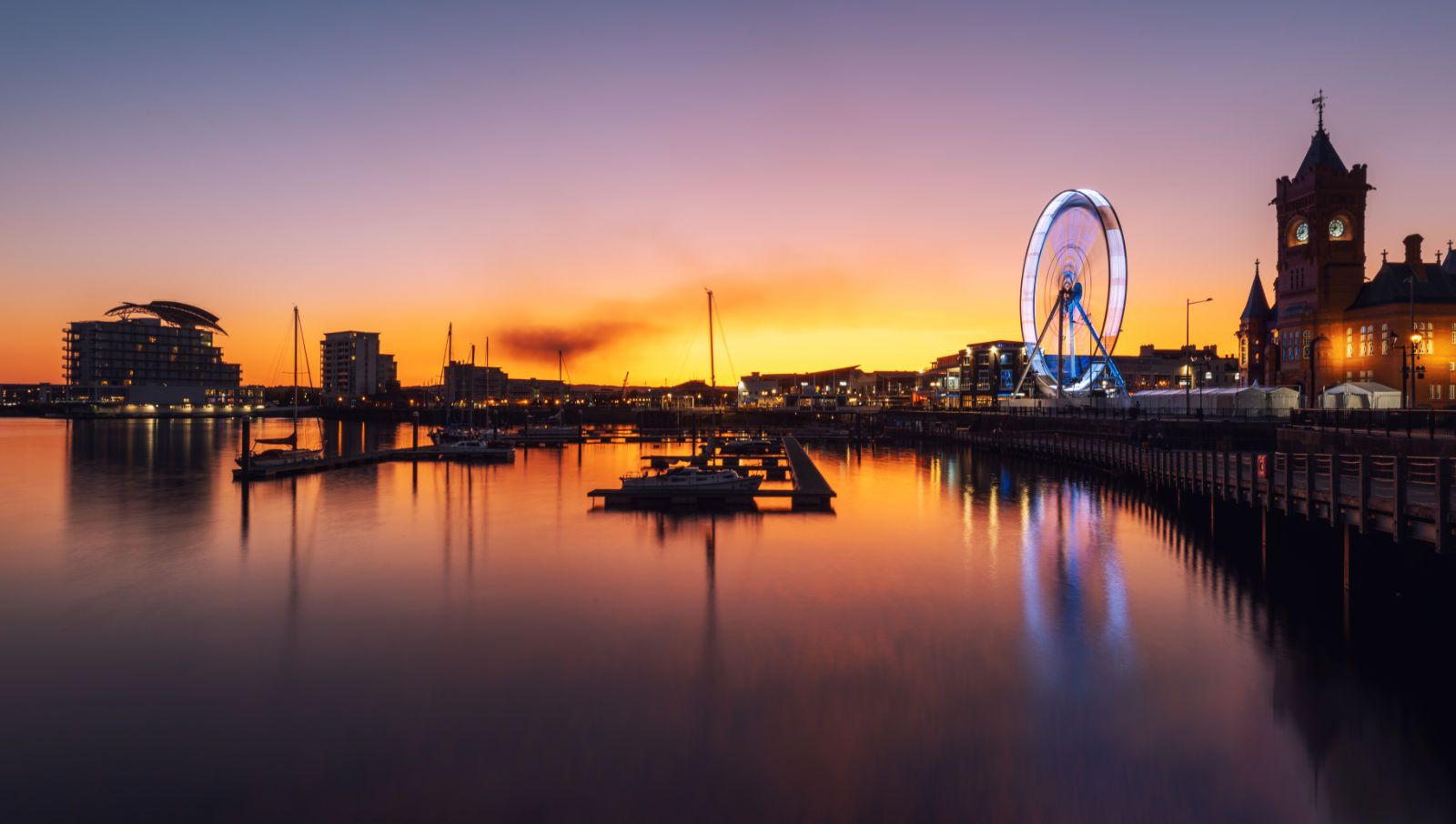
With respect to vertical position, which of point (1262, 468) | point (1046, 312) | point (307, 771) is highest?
point (1046, 312)

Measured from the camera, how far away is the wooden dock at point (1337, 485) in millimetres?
18297

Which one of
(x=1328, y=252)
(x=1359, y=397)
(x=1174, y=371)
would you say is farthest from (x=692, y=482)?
(x=1174, y=371)

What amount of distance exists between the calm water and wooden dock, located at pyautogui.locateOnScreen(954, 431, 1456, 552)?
2.83 m

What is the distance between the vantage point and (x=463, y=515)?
45156 mm

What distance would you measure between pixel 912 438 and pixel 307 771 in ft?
361

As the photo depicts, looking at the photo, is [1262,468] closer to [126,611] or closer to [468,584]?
[468,584]

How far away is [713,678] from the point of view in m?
19.4

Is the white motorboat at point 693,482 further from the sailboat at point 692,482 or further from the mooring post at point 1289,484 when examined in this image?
the mooring post at point 1289,484

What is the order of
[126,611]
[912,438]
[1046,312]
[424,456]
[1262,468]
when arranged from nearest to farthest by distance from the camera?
[126,611]
[1262,468]
[424,456]
[1046,312]
[912,438]

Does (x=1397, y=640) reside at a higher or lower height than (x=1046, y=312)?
lower

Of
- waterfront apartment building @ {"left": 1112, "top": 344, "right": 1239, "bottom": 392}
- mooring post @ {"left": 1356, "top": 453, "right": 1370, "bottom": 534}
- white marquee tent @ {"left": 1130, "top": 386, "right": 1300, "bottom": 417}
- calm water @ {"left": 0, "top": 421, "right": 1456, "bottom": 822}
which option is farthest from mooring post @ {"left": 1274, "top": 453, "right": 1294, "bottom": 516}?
waterfront apartment building @ {"left": 1112, "top": 344, "right": 1239, "bottom": 392}

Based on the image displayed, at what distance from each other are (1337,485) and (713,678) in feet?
55.8

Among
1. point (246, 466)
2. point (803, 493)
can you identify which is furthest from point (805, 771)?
point (246, 466)

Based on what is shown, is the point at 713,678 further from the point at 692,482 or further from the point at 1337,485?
the point at 692,482
